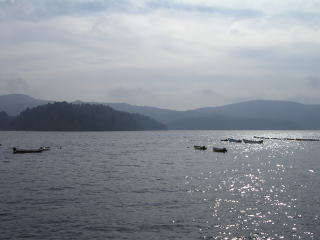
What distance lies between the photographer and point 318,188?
64.8 metres

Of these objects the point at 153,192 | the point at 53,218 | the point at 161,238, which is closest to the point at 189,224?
the point at 161,238

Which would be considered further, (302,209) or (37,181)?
(37,181)

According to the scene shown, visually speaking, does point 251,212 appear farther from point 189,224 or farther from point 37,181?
point 37,181

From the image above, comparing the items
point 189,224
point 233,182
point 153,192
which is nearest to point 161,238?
point 189,224

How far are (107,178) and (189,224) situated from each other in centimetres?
3664

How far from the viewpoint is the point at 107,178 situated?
246 feet

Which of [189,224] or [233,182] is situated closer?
[189,224]

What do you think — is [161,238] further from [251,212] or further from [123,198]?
[123,198]

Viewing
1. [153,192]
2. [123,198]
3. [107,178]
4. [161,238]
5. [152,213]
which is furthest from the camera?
A: [107,178]

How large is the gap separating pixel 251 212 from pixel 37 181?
4024 cm

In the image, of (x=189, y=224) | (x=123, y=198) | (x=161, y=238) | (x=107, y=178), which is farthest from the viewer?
(x=107, y=178)

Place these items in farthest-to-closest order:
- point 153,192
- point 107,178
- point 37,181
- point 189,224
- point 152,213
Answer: point 107,178 → point 37,181 → point 153,192 → point 152,213 → point 189,224


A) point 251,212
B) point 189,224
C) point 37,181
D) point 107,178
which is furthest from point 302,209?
point 37,181

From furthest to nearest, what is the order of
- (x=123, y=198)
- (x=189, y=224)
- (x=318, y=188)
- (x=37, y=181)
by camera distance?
(x=37, y=181)
(x=318, y=188)
(x=123, y=198)
(x=189, y=224)
